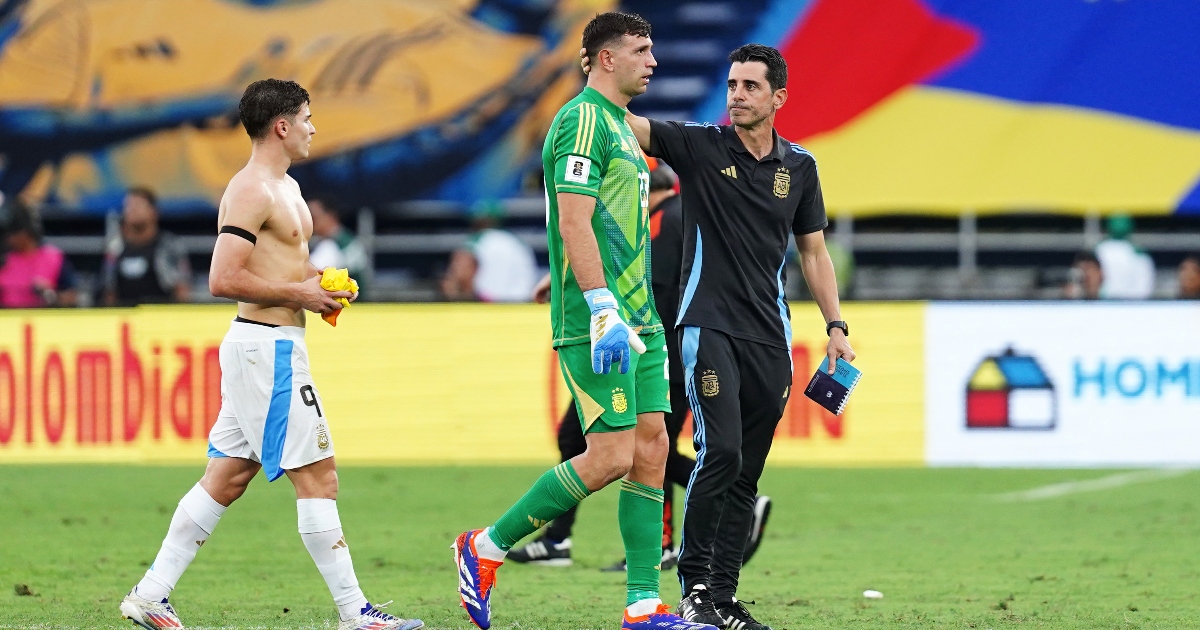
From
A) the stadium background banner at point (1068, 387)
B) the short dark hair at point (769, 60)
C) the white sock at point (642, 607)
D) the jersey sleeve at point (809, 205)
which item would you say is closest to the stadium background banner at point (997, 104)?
the stadium background banner at point (1068, 387)

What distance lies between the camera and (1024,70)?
1786 centimetres

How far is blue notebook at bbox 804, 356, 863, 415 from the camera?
6.97 m

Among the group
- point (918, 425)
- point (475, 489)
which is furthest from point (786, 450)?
point (475, 489)

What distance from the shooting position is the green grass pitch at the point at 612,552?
712cm

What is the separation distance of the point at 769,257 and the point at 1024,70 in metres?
11.9

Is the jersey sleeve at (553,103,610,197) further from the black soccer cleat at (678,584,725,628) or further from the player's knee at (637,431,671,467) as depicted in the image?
the black soccer cleat at (678,584,725,628)

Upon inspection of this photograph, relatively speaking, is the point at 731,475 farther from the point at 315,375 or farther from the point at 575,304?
the point at 315,375

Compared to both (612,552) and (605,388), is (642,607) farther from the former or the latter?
(612,552)

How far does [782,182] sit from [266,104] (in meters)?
2.07

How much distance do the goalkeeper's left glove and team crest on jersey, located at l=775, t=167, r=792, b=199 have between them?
108 cm

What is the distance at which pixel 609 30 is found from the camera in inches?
251

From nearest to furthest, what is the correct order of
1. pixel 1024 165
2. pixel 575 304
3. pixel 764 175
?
pixel 575 304 → pixel 764 175 → pixel 1024 165

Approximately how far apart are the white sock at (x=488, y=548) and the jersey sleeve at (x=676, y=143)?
1655 mm

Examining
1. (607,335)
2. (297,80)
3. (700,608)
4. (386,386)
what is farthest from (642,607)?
(297,80)
